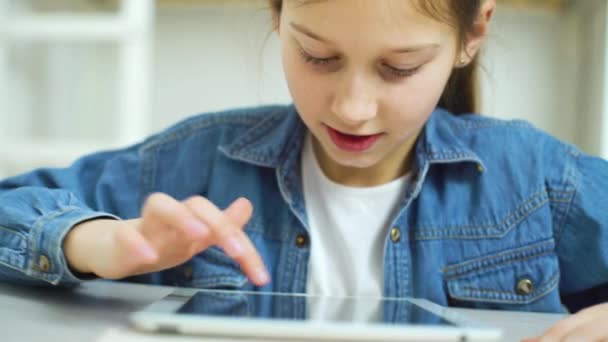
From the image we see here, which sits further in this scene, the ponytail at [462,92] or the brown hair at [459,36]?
the ponytail at [462,92]

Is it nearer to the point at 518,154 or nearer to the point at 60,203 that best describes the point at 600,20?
the point at 518,154

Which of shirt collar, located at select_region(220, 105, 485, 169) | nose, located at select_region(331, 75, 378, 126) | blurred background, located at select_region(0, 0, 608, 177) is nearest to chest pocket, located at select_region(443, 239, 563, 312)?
shirt collar, located at select_region(220, 105, 485, 169)

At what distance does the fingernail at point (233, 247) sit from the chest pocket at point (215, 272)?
26 cm

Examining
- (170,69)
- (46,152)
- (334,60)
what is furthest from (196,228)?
(170,69)

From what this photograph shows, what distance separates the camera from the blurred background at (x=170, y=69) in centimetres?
134

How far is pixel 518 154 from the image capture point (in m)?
0.71

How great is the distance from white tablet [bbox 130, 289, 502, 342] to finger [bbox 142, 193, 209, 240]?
0.05m

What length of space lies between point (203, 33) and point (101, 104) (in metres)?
0.33

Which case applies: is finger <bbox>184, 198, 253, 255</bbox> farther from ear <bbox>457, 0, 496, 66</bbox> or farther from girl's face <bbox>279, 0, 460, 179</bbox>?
ear <bbox>457, 0, 496, 66</bbox>

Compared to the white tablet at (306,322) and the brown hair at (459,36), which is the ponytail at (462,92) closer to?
the brown hair at (459,36)

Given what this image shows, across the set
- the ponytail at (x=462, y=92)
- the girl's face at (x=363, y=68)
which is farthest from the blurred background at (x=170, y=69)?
the girl's face at (x=363, y=68)

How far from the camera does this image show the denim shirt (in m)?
0.65

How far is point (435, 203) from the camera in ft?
2.26

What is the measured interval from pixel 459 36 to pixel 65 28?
1031 millimetres
